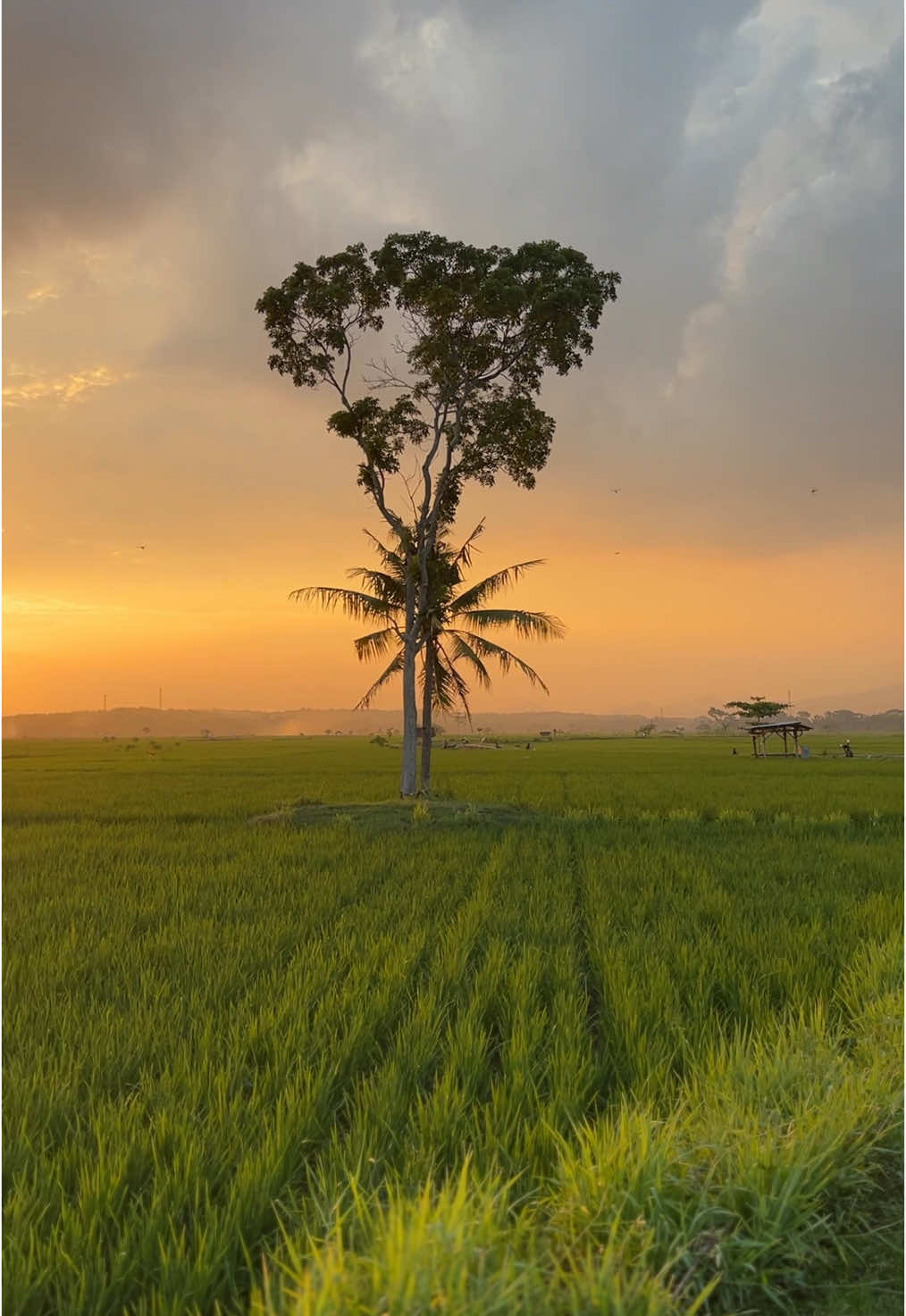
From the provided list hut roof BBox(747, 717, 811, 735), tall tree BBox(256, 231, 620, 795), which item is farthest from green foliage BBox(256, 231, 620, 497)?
hut roof BBox(747, 717, 811, 735)

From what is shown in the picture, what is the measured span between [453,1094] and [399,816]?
10.9 m

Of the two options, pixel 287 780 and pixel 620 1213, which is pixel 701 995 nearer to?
pixel 620 1213

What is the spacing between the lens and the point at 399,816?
1388 cm

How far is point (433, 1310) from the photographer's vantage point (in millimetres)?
1731

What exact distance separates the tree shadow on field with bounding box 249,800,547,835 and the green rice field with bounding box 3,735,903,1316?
4.53 metres

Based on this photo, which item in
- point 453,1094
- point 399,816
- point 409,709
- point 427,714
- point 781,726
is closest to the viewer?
point 453,1094

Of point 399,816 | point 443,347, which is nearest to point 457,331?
point 443,347

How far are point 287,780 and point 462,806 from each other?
12.0 meters

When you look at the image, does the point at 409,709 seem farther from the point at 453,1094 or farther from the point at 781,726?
the point at 781,726

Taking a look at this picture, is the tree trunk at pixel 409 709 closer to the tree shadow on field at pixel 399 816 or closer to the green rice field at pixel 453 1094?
the tree shadow on field at pixel 399 816

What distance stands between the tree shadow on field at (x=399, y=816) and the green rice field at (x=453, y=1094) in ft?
14.9

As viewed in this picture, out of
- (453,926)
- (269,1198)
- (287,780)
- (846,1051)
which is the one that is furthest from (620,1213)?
(287,780)

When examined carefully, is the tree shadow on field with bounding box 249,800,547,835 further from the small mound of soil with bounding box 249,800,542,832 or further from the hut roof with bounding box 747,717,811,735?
the hut roof with bounding box 747,717,811,735

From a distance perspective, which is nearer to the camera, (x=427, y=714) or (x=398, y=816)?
(x=398, y=816)
